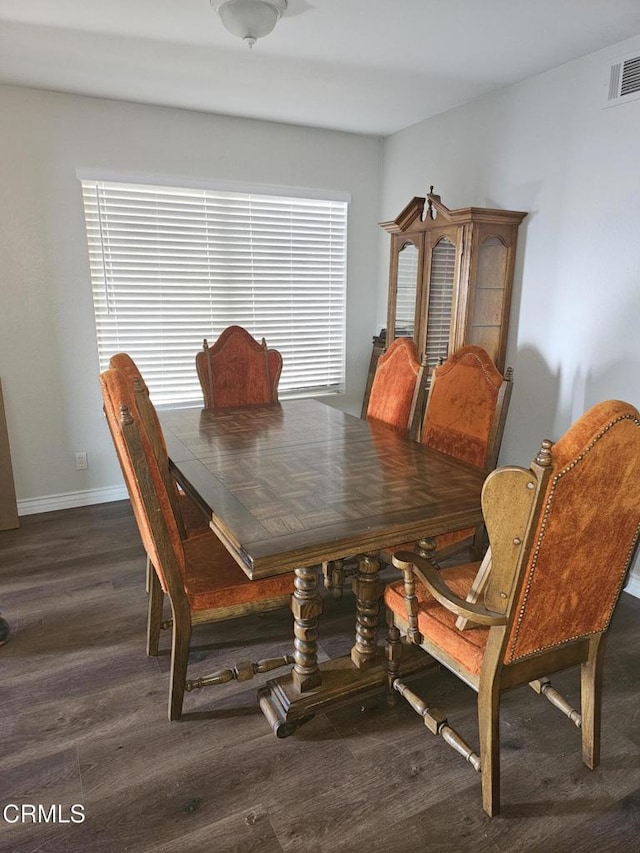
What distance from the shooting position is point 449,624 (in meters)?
1.53

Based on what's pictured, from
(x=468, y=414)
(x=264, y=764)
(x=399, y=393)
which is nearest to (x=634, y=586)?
(x=468, y=414)

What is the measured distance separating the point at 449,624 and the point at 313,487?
2.02 ft

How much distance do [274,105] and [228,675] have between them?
3.19 meters

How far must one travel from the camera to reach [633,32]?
2400mm

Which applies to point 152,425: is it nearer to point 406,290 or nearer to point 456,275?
point 456,275

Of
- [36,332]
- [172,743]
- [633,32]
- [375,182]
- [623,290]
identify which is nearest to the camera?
[172,743]

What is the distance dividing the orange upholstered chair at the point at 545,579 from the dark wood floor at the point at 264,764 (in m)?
0.12

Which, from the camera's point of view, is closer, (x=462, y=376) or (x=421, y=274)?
(x=462, y=376)

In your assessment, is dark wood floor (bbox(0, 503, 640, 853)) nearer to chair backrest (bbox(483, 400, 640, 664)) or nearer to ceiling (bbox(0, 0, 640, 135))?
chair backrest (bbox(483, 400, 640, 664))

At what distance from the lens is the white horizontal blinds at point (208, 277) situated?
11.6 feet

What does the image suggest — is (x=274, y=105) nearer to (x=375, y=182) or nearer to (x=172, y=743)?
(x=375, y=182)

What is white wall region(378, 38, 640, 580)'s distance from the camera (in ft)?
8.45

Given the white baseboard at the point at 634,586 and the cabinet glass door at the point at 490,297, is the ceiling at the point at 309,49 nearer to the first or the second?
the cabinet glass door at the point at 490,297

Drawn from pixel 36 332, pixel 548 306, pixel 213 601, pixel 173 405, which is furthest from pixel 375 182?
pixel 213 601
